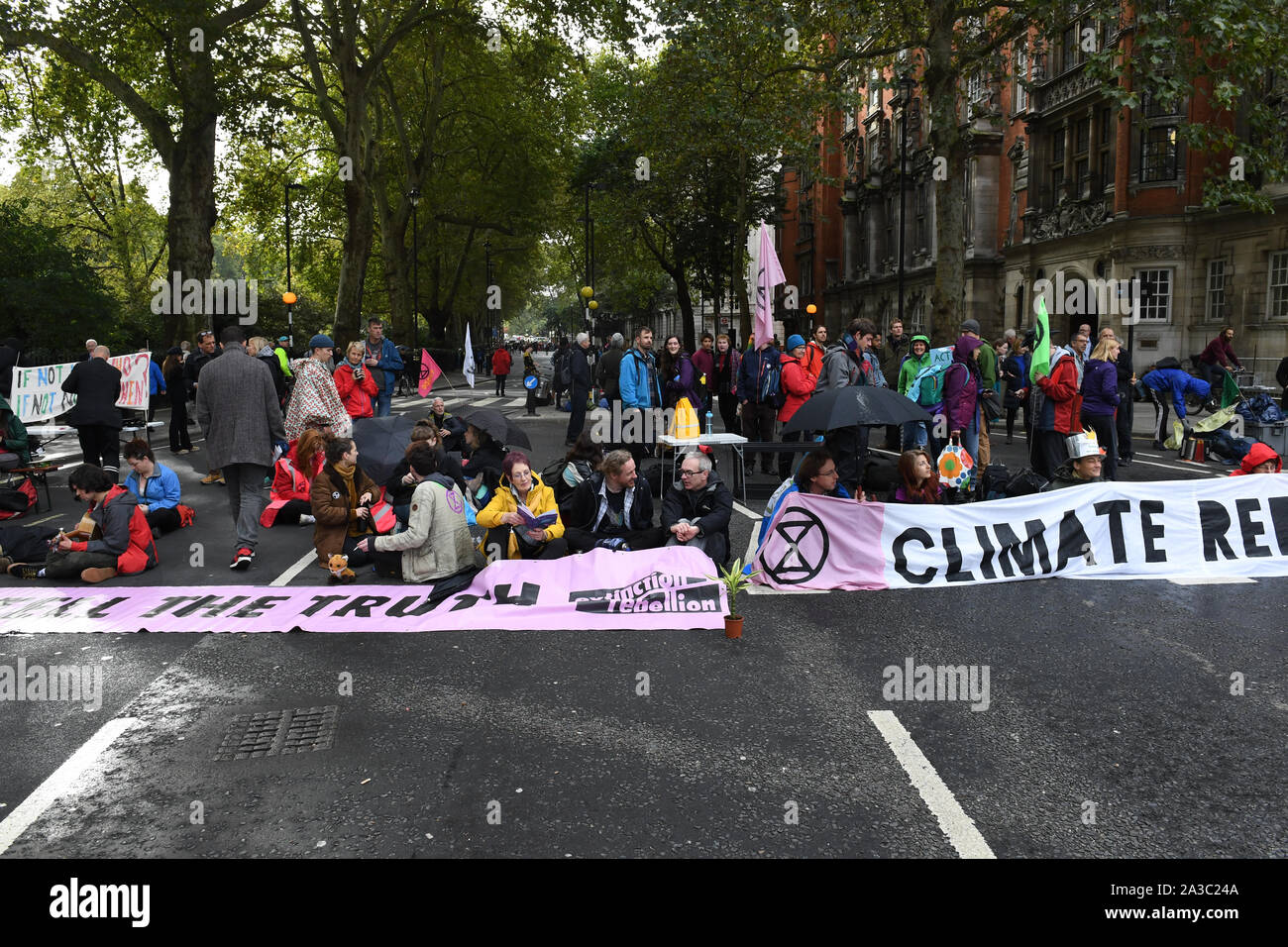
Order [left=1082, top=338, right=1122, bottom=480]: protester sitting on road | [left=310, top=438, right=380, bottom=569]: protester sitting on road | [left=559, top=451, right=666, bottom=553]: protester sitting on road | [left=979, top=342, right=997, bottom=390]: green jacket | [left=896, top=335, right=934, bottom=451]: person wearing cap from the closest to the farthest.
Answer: [left=559, top=451, right=666, bottom=553]: protester sitting on road → [left=310, top=438, right=380, bottom=569]: protester sitting on road → [left=1082, top=338, right=1122, bottom=480]: protester sitting on road → [left=896, top=335, right=934, bottom=451]: person wearing cap → [left=979, top=342, right=997, bottom=390]: green jacket

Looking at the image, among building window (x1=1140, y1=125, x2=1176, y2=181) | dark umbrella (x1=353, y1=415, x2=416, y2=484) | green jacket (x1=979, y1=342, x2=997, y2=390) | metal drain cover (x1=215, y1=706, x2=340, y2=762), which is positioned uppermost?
building window (x1=1140, y1=125, x2=1176, y2=181)

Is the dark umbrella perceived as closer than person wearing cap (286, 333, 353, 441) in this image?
Yes

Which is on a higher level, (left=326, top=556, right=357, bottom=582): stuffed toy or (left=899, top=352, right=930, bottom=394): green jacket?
(left=899, top=352, right=930, bottom=394): green jacket

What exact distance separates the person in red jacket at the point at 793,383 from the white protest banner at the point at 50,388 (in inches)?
397

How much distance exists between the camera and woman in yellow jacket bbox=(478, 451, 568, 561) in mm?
8094

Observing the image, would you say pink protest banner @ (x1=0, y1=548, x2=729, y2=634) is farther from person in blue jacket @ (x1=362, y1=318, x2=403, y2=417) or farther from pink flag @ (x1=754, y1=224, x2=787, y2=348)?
person in blue jacket @ (x1=362, y1=318, x2=403, y2=417)

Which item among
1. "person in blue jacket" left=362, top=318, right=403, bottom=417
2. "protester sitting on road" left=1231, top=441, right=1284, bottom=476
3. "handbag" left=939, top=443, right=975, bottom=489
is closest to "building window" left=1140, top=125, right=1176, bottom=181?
"protester sitting on road" left=1231, top=441, right=1284, bottom=476

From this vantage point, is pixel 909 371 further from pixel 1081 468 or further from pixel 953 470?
pixel 1081 468

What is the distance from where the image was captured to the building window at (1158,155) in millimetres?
31016

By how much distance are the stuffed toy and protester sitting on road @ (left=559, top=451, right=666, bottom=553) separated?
1761 mm

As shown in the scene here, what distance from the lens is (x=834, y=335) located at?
197 feet

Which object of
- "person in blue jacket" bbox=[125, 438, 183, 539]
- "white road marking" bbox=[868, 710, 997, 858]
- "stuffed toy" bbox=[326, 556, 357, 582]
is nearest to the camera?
"white road marking" bbox=[868, 710, 997, 858]
